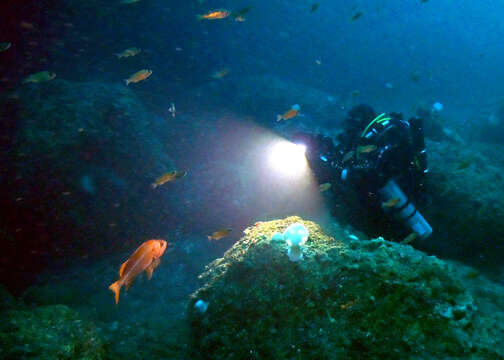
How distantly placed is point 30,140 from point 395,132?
7498 mm

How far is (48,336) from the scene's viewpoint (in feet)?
8.08

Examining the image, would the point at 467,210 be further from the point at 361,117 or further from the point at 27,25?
the point at 27,25

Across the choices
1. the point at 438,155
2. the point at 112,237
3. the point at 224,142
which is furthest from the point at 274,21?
the point at 112,237

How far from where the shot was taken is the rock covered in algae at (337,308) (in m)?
1.80

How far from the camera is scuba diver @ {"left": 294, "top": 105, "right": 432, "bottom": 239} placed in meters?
4.91

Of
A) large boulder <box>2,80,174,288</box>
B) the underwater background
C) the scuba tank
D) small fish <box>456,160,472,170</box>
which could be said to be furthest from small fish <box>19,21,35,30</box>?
small fish <box>456,160,472,170</box>

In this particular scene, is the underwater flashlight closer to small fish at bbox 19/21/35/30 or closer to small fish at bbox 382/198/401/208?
small fish at bbox 382/198/401/208

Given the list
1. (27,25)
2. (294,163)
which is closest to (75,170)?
(294,163)

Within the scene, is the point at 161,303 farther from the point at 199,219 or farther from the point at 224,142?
the point at 224,142

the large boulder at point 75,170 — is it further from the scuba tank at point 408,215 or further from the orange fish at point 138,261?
the scuba tank at point 408,215

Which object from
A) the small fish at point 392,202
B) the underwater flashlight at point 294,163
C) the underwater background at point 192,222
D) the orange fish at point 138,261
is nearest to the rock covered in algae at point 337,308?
the underwater background at point 192,222

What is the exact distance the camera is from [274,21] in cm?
2684

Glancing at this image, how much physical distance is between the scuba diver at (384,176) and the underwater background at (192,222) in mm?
133

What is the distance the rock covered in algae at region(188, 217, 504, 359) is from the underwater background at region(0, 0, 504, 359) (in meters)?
0.01
